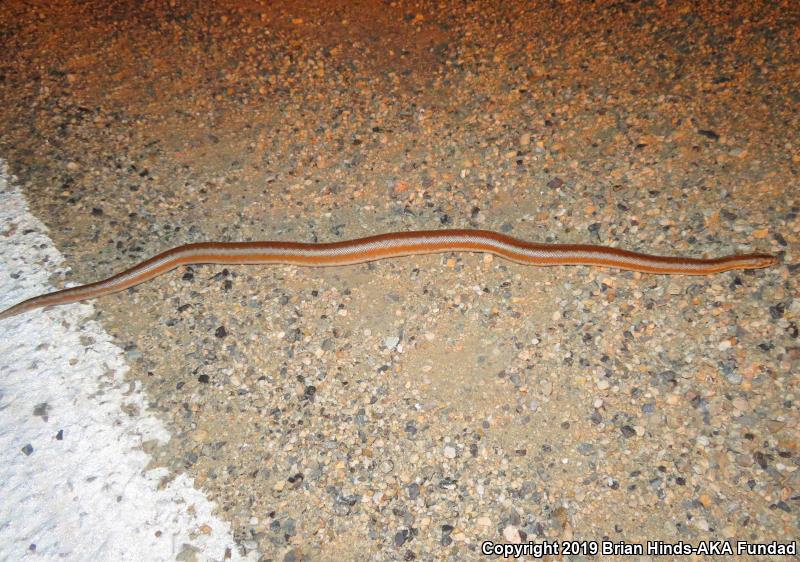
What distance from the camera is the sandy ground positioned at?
3.45m

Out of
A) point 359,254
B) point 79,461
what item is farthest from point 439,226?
point 79,461

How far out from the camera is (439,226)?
4938mm

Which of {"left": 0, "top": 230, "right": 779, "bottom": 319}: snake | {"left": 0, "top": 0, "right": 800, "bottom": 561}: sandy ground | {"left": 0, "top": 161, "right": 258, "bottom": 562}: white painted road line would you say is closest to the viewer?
{"left": 0, "top": 161, "right": 258, "bottom": 562}: white painted road line

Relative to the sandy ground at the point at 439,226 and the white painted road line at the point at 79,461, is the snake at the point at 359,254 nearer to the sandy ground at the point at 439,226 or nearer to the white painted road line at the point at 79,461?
the sandy ground at the point at 439,226

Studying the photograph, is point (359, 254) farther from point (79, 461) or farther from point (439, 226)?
point (79, 461)

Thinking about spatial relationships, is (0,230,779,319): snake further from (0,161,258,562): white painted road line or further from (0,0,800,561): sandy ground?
(0,161,258,562): white painted road line

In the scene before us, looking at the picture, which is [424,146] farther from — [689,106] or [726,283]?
[726,283]

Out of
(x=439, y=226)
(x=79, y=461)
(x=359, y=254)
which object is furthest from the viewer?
(x=439, y=226)

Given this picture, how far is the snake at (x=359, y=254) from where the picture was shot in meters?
4.39

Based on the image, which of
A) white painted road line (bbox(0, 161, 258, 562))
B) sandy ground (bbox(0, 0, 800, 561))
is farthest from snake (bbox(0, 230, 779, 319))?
white painted road line (bbox(0, 161, 258, 562))

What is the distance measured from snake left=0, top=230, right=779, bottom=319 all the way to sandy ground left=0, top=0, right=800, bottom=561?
0.42 feet

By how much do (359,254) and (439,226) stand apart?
33.3 inches

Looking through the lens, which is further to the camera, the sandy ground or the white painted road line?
the sandy ground

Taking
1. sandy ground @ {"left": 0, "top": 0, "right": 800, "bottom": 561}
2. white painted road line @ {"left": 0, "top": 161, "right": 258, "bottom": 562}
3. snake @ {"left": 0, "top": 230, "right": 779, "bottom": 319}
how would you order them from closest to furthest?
white painted road line @ {"left": 0, "top": 161, "right": 258, "bottom": 562} < sandy ground @ {"left": 0, "top": 0, "right": 800, "bottom": 561} < snake @ {"left": 0, "top": 230, "right": 779, "bottom": 319}
